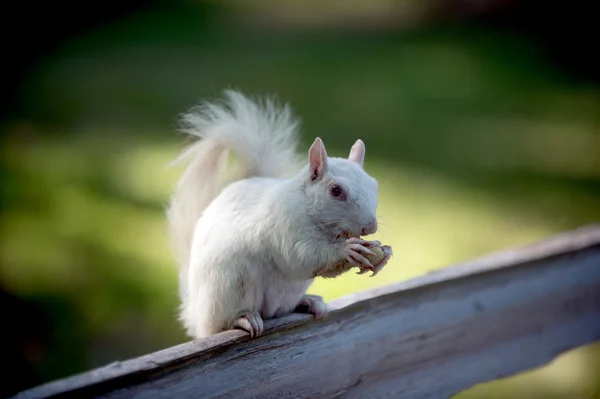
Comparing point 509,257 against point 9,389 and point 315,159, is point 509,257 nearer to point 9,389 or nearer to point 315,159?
point 315,159

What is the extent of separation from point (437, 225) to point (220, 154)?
153 cm

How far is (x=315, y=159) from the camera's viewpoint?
100 cm

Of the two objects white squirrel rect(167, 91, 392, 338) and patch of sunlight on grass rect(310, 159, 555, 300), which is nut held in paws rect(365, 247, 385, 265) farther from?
patch of sunlight on grass rect(310, 159, 555, 300)

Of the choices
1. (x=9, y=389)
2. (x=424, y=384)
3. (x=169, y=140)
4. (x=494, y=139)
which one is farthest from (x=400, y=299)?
(x=494, y=139)

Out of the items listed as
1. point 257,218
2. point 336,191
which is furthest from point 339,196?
point 257,218

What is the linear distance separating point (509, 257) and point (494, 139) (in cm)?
206

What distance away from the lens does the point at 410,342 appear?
A: 1.22 meters

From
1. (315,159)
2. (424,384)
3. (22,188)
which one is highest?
(22,188)

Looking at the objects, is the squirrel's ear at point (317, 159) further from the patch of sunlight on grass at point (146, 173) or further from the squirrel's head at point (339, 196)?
the patch of sunlight on grass at point (146, 173)

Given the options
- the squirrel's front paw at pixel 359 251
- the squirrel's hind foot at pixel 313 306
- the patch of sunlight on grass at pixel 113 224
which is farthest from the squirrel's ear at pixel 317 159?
the patch of sunlight on grass at pixel 113 224

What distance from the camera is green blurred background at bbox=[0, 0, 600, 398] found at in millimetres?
2104

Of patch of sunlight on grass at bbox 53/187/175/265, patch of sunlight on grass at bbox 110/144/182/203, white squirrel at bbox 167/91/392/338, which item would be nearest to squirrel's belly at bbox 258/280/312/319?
white squirrel at bbox 167/91/392/338

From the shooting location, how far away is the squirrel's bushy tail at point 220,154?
121cm

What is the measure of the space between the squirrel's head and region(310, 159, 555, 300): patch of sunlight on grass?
3.85ft
